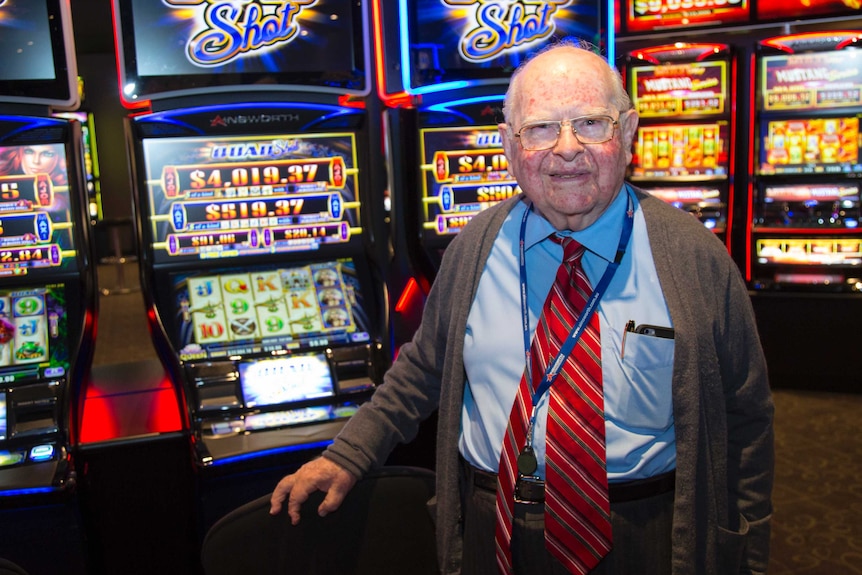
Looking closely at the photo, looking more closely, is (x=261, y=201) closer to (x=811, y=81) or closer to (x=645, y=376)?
(x=645, y=376)

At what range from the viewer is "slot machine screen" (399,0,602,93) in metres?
2.92

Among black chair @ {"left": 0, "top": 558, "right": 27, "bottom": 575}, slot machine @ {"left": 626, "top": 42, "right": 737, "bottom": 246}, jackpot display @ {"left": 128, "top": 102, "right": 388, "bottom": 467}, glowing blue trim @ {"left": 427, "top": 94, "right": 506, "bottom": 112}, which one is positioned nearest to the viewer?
black chair @ {"left": 0, "top": 558, "right": 27, "bottom": 575}

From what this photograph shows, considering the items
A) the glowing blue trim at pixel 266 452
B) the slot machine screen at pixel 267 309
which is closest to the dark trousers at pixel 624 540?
the glowing blue trim at pixel 266 452

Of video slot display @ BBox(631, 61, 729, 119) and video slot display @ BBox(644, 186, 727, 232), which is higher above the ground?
video slot display @ BBox(631, 61, 729, 119)

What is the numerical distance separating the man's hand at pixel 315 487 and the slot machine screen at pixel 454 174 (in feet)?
5.44

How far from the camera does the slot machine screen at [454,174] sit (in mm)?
3062

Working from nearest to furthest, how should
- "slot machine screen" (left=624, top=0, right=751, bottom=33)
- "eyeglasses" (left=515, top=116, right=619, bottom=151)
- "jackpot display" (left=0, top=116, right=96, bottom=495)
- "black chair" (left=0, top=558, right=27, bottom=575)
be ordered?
"black chair" (left=0, top=558, right=27, bottom=575), "eyeglasses" (left=515, top=116, right=619, bottom=151), "jackpot display" (left=0, top=116, right=96, bottom=495), "slot machine screen" (left=624, top=0, right=751, bottom=33)

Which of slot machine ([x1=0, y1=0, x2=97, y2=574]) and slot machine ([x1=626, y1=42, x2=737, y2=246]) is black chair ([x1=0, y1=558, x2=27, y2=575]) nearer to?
slot machine ([x1=0, y1=0, x2=97, y2=574])

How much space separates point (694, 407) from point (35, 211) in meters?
2.03

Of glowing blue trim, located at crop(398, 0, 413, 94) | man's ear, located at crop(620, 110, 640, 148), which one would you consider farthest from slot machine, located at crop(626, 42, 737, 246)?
man's ear, located at crop(620, 110, 640, 148)

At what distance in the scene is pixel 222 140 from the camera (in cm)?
267

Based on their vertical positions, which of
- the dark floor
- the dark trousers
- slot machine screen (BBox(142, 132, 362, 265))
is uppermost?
slot machine screen (BBox(142, 132, 362, 265))

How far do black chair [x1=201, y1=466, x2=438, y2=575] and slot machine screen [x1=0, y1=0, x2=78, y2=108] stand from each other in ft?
5.19

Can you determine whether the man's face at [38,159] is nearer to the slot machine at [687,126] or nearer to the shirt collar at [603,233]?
the shirt collar at [603,233]
